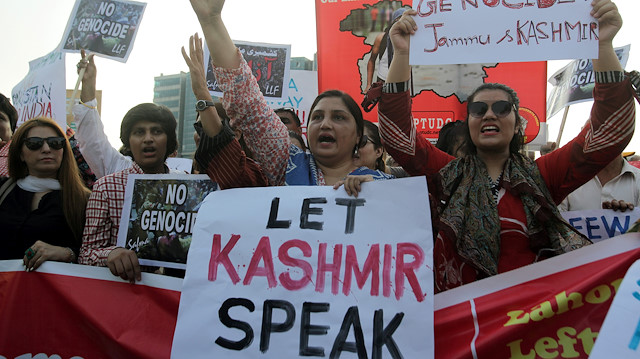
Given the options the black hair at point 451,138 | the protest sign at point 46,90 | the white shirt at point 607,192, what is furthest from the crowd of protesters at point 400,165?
the protest sign at point 46,90

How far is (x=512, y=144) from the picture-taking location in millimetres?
2498

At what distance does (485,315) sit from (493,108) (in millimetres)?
934

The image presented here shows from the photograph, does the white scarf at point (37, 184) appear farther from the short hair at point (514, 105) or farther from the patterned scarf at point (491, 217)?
the short hair at point (514, 105)

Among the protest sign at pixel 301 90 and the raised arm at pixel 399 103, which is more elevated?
the protest sign at pixel 301 90

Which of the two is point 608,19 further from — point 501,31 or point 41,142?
point 41,142

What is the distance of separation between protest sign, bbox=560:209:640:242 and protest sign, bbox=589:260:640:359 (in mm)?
1101

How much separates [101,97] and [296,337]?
537cm

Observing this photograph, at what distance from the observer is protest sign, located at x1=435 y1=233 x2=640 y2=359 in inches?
74.4

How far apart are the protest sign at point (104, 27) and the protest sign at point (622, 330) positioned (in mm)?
3852

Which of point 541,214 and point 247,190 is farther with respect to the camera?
point 247,190

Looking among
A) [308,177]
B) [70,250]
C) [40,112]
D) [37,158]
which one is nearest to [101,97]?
[40,112]

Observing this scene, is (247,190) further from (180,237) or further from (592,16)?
(592,16)

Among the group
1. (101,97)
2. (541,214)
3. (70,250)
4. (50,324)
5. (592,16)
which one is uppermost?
(101,97)

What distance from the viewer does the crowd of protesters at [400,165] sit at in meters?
2.12
